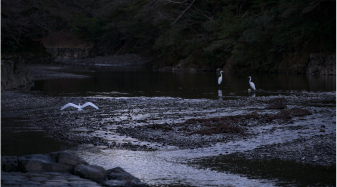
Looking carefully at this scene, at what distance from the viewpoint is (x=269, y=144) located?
980cm

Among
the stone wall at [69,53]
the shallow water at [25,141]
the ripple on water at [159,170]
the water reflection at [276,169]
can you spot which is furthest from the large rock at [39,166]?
the stone wall at [69,53]

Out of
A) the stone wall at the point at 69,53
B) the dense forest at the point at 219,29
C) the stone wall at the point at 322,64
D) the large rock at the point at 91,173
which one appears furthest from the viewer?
the stone wall at the point at 69,53

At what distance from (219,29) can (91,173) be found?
138 ft

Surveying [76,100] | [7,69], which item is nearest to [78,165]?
[76,100]

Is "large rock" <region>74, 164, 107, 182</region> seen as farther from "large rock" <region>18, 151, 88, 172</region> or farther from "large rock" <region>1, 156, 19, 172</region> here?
"large rock" <region>1, 156, 19, 172</region>

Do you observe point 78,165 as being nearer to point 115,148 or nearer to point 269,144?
point 115,148

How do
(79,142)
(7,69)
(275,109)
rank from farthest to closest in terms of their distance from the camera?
(7,69), (275,109), (79,142)

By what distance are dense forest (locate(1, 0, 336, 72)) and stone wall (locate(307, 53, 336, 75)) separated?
579 mm

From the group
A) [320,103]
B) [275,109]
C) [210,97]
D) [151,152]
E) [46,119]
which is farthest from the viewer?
[210,97]

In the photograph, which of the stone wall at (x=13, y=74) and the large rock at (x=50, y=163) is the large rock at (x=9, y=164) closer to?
the large rock at (x=50, y=163)

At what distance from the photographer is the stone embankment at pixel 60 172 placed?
636 cm

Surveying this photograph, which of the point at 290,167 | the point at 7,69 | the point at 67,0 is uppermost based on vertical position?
the point at 67,0

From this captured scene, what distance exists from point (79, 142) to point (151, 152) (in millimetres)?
1835

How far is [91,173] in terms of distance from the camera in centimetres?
672
